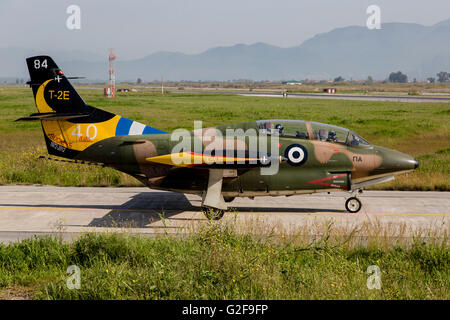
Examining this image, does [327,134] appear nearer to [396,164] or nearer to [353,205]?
[396,164]

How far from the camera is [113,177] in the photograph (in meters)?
20.9

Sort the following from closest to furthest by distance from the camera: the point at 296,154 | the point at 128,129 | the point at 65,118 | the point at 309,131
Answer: the point at 296,154, the point at 309,131, the point at 65,118, the point at 128,129

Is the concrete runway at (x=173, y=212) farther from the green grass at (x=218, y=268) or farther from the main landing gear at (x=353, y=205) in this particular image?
the green grass at (x=218, y=268)

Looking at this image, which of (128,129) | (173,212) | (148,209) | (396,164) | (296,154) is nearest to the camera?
(296,154)

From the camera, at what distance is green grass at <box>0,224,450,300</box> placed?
8.23m

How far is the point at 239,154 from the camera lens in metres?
14.4

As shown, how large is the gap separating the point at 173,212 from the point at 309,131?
18.1ft

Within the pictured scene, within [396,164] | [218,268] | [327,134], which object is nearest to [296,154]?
[327,134]

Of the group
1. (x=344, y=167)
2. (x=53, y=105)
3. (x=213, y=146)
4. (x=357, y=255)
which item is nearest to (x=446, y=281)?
(x=357, y=255)

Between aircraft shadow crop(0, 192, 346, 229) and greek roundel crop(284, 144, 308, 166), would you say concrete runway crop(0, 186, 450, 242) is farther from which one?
greek roundel crop(284, 144, 308, 166)

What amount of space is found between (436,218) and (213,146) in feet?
26.1

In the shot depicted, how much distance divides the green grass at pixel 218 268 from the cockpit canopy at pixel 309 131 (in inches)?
175

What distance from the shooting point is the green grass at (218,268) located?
8.23m
